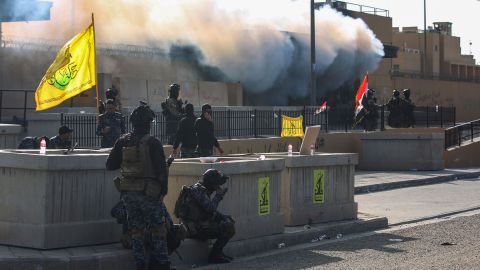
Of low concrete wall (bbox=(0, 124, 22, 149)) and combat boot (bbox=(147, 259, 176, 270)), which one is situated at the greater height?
low concrete wall (bbox=(0, 124, 22, 149))

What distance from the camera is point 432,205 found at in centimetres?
1580

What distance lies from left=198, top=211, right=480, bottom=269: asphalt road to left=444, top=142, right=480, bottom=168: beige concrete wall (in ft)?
45.9

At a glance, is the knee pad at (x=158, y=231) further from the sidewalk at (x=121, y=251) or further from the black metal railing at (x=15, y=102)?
the black metal railing at (x=15, y=102)

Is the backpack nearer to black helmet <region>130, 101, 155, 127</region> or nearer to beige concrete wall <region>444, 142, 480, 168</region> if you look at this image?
black helmet <region>130, 101, 155, 127</region>

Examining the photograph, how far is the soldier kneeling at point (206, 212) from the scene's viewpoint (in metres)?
9.09

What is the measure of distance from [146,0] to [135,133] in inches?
1127

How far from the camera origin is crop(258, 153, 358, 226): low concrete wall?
37.8 feet

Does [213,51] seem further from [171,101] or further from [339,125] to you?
[171,101]

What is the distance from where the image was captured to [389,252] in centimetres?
1020

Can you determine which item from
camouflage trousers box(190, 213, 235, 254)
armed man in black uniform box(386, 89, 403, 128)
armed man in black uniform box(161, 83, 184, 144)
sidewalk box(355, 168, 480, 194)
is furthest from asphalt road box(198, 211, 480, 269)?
armed man in black uniform box(386, 89, 403, 128)

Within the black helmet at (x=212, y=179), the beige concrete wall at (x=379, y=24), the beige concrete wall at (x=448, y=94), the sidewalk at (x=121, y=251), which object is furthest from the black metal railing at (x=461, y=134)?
the beige concrete wall at (x=379, y=24)

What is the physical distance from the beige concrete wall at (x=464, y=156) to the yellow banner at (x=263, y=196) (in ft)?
53.5

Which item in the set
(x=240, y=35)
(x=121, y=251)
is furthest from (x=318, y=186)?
(x=240, y=35)

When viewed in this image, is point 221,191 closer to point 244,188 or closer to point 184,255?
point 184,255
